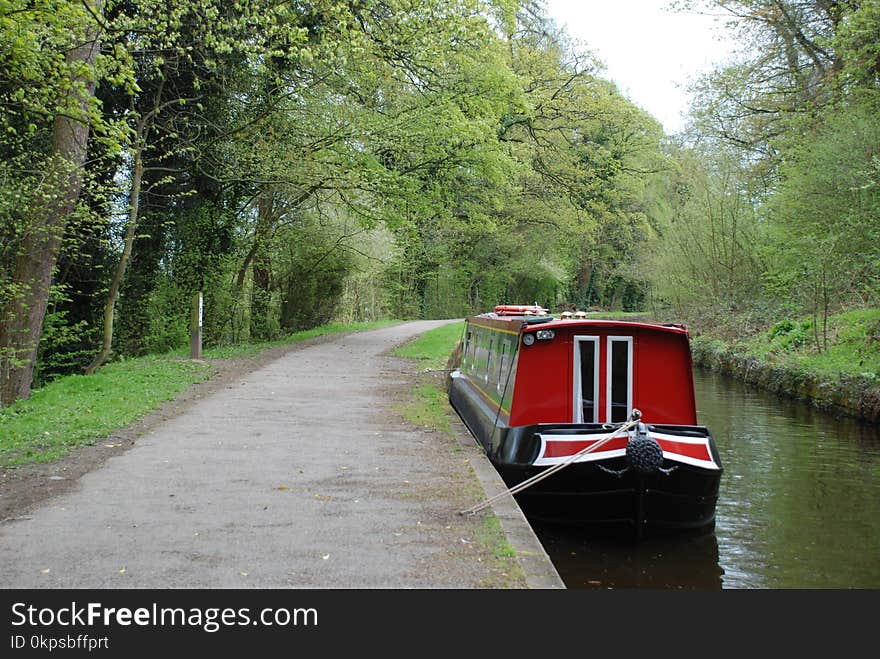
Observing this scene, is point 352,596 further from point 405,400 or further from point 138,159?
point 138,159

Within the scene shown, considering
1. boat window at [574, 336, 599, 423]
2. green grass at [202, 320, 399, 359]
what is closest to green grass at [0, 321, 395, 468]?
green grass at [202, 320, 399, 359]

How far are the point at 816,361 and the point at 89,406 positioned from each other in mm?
13674

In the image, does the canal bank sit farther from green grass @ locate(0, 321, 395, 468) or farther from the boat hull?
green grass @ locate(0, 321, 395, 468)

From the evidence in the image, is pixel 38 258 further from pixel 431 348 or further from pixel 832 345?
pixel 832 345

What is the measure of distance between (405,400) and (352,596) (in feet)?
24.9

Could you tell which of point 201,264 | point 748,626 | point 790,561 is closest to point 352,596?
point 748,626

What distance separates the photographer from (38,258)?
11.3 meters

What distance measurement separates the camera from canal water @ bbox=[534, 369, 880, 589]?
645 cm

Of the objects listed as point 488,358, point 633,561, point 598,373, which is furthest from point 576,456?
point 488,358

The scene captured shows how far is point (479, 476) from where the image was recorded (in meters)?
6.91

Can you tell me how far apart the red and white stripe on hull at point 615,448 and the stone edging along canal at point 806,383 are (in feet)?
23.1

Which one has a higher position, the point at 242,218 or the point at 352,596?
the point at 242,218

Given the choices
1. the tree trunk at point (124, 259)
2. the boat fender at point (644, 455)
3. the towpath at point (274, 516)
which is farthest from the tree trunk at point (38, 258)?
the boat fender at point (644, 455)

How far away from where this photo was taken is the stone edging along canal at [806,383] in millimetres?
13094
